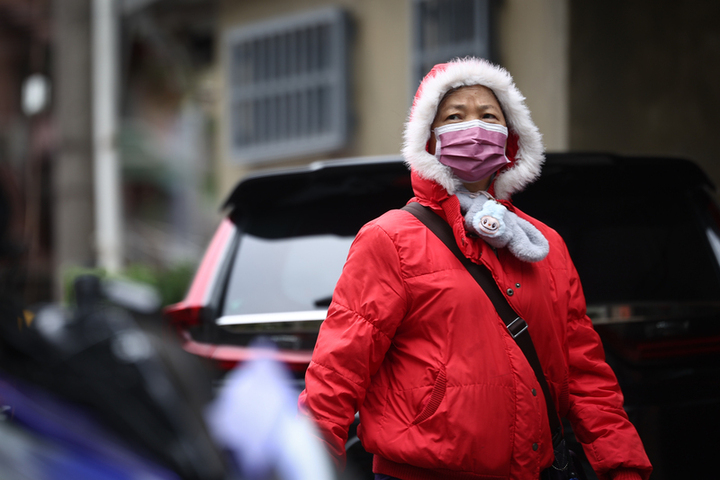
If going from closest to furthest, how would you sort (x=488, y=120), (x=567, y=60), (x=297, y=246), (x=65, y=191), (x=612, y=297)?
(x=488, y=120) < (x=612, y=297) < (x=297, y=246) < (x=567, y=60) < (x=65, y=191)

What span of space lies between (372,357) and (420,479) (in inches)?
12.9

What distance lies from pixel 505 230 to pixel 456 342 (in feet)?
1.08

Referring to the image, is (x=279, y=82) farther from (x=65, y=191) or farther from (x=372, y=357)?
(x=372, y=357)

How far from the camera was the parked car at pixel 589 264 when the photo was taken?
2580 millimetres

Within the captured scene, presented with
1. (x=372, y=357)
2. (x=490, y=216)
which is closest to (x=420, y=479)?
(x=372, y=357)

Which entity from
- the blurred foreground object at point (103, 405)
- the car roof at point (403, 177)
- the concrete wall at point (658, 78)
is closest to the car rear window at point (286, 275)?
the car roof at point (403, 177)

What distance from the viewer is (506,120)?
92.5 inches

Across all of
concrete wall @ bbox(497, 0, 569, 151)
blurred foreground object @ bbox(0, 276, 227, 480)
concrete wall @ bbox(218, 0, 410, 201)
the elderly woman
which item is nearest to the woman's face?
the elderly woman

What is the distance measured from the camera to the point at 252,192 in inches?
118

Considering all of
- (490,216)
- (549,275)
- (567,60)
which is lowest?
(549,275)

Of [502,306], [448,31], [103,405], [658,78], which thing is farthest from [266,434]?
[448,31]

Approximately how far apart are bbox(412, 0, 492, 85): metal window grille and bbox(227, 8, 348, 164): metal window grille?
41.5 inches

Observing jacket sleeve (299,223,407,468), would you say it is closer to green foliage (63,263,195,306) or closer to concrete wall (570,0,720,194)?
concrete wall (570,0,720,194)

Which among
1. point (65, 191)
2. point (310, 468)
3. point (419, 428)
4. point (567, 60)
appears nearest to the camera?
point (310, 468)
